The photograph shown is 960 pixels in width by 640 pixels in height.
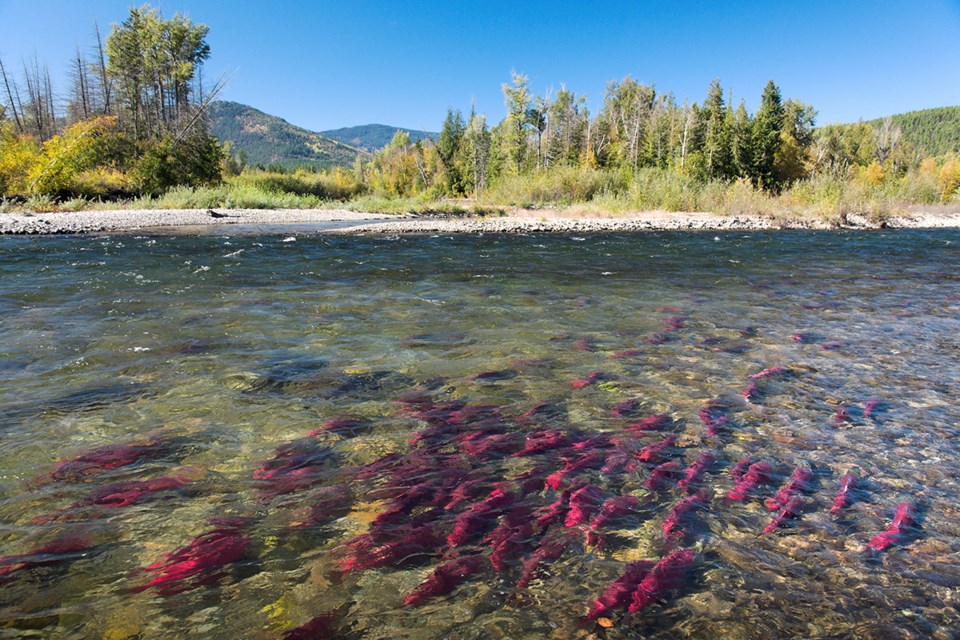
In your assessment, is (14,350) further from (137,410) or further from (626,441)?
(626,441)

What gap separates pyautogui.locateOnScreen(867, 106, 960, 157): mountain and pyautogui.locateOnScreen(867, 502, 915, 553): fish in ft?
489

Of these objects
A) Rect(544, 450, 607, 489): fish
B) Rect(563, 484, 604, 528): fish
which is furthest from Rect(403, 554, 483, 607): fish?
Rect(544, 450, 607, 489): fish

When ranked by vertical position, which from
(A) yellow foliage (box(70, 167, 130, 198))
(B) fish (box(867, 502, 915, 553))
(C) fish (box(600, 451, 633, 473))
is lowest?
(B) fish (box(867, 502, 915, 553))

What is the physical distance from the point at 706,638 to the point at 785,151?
6887 cm

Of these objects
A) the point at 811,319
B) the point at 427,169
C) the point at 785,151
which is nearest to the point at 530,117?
the point at 427,169

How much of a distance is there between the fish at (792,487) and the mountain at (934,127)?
5867 inches

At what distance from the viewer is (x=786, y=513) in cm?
244

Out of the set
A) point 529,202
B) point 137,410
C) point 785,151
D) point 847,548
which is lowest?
point 847,548

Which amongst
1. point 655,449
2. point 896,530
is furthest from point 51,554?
point 896,530

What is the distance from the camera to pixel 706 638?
1.71 meters

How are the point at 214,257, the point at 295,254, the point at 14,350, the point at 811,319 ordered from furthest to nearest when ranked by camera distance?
1. the point at 295,254
2. the point at 214,257
3. the point at 811,319
4. the point at 14,350

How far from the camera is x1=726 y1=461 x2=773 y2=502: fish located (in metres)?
2.60

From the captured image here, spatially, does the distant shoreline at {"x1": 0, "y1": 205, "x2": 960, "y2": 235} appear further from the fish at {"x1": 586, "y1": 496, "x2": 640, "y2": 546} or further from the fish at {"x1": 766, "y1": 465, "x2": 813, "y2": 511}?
the fish at {"x1": 766, "y1": 465, "x2": 813, "y2": 511}

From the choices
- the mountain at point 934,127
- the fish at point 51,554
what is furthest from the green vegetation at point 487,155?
the mountain at point 934,127
